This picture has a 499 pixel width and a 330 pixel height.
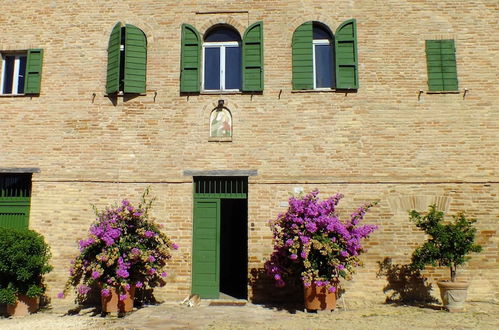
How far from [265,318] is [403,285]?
3050 millimetres

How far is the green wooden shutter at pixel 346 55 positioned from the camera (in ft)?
29.4

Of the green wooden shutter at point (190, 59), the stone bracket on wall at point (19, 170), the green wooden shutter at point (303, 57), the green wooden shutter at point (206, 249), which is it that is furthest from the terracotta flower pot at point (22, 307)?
the green wooden shutter at point (303, 57)

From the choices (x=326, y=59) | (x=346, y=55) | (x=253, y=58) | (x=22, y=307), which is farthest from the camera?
(x=326, y=59)

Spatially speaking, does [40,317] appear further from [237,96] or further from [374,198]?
[374,198]

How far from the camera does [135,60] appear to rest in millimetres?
9195

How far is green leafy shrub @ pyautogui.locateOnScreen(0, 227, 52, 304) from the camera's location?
764 centimetres

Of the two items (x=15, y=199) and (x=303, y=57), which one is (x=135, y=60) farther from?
(x=15, y=199)

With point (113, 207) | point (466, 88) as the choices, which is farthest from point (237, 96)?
point (466, 88)

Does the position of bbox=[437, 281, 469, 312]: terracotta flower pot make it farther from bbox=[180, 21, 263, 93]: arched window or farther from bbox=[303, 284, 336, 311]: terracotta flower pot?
bbox=[180, 21, 263, 93]: arched window

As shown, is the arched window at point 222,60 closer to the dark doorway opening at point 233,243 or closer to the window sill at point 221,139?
the window sill at point 221,139

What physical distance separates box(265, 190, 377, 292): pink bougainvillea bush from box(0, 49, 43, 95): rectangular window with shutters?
20.9ft

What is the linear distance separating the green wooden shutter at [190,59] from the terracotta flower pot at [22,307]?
5.25 metres

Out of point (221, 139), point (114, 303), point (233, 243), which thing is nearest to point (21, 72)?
point (221, 139)

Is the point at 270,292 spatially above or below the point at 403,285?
below
